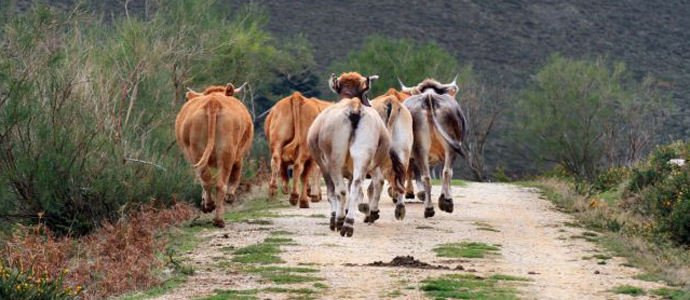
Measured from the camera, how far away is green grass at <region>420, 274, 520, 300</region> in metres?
11.3

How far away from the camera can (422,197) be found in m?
19.7

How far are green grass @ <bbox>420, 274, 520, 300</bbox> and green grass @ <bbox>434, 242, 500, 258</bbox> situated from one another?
1.74m

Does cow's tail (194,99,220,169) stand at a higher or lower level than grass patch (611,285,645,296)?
higher

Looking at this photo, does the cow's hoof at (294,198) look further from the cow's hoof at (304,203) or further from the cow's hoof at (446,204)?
the cow's hoof at (446,204)

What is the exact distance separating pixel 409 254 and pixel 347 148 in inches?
72.1

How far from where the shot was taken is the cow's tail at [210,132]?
1688 centimetres

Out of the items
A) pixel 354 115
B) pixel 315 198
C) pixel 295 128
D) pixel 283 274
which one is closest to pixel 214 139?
pixel 354 115

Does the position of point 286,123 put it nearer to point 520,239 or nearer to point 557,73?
point 520,239

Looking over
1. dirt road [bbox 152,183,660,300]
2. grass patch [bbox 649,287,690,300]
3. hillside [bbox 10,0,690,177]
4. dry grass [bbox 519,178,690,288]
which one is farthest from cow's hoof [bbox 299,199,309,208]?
hillside [bbox 10,0,690,177]

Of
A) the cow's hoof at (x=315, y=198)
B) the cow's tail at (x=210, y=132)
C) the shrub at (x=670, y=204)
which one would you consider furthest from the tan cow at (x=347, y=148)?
the cow's hoof at (x=315, y=198)

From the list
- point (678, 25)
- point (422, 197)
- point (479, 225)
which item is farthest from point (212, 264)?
point (678, 25)

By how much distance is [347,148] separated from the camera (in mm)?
15703

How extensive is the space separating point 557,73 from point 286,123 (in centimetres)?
3509

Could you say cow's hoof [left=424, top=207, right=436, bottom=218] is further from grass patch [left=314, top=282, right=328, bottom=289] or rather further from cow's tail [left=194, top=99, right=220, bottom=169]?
grass patch [left=314, top=282, right=328, bottom=289]
